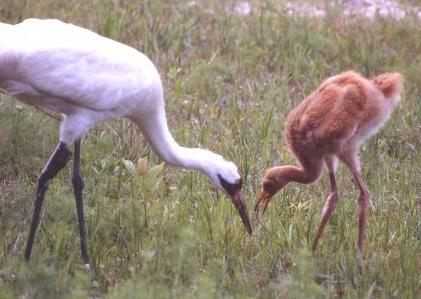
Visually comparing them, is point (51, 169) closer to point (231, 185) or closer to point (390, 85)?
point (231, 185)

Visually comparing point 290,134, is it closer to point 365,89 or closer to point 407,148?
point 365,89

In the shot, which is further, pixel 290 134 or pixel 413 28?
pixel 413 28

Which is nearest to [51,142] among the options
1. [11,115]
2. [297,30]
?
[11,115]

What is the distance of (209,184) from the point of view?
6.46 metres

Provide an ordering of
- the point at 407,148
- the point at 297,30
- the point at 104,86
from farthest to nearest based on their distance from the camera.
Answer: the point at 297,30
the point at 407,148
the point at 104,86

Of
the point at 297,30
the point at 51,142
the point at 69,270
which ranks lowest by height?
the point at 69,270

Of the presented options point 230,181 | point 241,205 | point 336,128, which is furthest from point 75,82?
point 336,128

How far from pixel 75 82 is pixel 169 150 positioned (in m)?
0.74

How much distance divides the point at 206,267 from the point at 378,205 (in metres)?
1.43

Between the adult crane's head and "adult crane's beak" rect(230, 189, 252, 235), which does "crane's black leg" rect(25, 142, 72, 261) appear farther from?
"adult crane's beak" rect(230, 189, 252, 235)

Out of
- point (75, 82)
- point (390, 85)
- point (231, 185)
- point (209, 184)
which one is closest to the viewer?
point (75, 82)

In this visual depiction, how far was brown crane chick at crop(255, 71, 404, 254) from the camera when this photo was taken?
5.46m

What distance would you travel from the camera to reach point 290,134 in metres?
5.72

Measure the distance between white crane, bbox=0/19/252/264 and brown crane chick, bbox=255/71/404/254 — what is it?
0.38 meters
